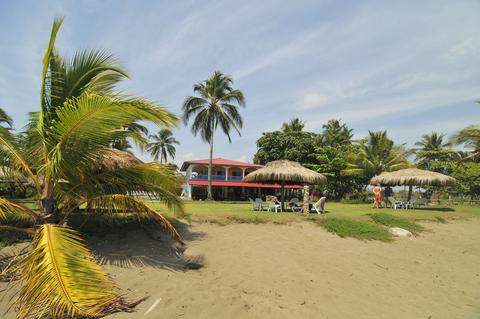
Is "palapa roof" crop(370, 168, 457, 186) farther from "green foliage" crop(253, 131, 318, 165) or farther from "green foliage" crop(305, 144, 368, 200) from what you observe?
"green foliage" crop(253, 131, 318, 165)

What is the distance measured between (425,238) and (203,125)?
1855cm

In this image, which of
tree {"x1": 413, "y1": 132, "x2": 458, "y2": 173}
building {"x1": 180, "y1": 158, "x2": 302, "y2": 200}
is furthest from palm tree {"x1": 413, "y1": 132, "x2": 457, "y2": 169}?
building {"x1": 180, "y1": 158, "x2": 302, "y2": 200}

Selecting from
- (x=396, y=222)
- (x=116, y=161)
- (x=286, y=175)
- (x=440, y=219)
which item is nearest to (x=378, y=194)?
(x=440, y=219)

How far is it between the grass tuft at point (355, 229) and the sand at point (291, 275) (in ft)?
1.31

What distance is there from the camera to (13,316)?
4.37 m

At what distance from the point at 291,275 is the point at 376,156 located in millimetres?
24758

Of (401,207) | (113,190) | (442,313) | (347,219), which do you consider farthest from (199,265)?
(401,207)

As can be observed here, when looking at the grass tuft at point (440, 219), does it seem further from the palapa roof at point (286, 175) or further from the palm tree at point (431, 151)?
the palm tree at point (431, 151)

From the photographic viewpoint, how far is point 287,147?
33.8m

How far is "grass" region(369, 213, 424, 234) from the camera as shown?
480 inches

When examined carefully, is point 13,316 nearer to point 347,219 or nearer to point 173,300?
point 173,300

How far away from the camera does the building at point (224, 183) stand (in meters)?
30.6

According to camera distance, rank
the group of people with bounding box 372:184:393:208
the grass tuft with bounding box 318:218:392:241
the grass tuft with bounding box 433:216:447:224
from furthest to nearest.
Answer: the group of people with bounding box 372:184:393:208, the grass tuft with bounding box 433:216:447:224, the grass tuft with bounding box 318:218:392:241

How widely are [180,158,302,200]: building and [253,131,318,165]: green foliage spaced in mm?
2736
